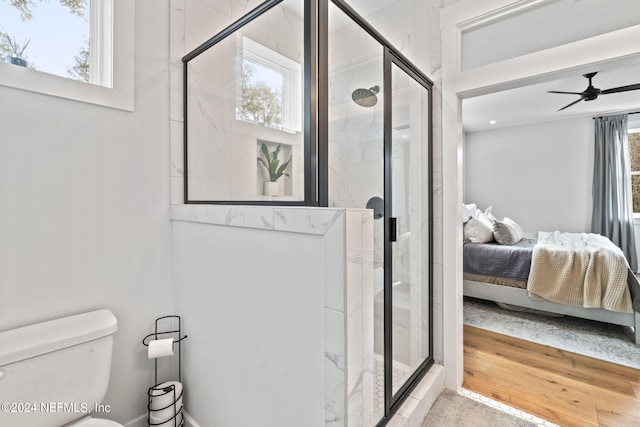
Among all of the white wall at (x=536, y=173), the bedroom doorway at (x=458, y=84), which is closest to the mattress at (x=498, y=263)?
the bedroom doorway at (x=458, y=84)

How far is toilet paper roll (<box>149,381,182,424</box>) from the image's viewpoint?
1.37m

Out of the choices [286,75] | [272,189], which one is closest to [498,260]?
[272,189]

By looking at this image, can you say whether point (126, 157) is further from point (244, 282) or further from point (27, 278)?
point (244, 282)

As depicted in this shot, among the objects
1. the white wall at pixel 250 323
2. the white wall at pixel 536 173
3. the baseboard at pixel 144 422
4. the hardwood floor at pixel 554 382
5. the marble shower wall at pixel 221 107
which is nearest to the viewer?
the white wall at pixel 250 323

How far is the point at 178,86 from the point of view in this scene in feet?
5.32

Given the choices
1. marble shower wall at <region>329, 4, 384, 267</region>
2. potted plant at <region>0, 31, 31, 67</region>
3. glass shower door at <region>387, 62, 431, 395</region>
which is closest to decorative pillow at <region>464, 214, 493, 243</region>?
glass shower door at <region>387, 62, 431, 395</region>

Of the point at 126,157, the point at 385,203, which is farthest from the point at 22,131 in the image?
the point at 385,203

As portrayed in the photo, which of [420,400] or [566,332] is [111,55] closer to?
[420,400]

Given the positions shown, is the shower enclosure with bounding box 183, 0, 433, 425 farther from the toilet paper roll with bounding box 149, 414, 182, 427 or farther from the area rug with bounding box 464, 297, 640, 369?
the area rug with bounding box 464, 297, 640, 369

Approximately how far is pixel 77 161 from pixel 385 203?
145 cm

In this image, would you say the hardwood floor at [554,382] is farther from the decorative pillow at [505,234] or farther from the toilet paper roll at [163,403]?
the toilet paper roll at [163,403]

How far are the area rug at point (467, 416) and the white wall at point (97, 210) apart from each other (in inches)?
62.9

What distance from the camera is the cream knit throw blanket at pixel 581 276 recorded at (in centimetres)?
254

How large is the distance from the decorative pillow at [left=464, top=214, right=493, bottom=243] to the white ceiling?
1.76 metres
